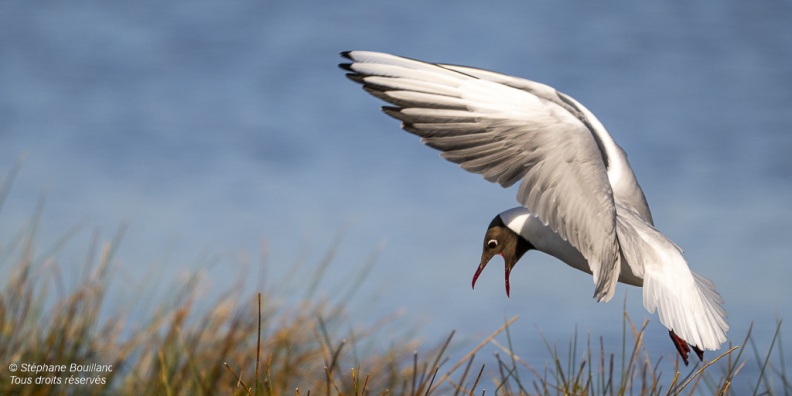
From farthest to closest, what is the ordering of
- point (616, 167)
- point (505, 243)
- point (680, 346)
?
point (505, 243), point (616, 167), point (680, 346)

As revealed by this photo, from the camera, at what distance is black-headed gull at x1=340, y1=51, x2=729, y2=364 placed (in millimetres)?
3088

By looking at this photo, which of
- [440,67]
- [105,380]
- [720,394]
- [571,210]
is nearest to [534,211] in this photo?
[571,210]

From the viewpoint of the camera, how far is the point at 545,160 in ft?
10.1

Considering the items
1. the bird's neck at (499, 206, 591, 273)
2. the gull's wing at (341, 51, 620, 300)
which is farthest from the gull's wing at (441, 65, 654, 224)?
the gull's wing at (341, 51, 620, 300)

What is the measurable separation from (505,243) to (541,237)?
0.25 m

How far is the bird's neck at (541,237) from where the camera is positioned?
11.3 feet

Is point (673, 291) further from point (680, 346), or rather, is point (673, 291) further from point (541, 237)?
point (541, 237)

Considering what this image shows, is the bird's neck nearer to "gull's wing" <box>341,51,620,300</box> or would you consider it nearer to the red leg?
"gull's wing" <box>341,51,620,300</box>

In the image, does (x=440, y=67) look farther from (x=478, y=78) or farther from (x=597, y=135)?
(x=597, y=135)

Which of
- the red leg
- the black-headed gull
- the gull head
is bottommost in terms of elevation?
the red leg

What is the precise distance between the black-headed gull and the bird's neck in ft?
0.73

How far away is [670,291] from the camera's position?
3.18m

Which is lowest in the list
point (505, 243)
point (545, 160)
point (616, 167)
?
point (505, 243)

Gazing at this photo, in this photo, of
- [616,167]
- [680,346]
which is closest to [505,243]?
[616,167]
